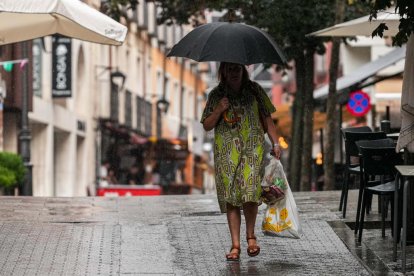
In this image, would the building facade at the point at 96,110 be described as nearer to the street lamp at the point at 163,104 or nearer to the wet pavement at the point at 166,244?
the street lamp at the point at 163,104

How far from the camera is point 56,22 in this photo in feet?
47.4

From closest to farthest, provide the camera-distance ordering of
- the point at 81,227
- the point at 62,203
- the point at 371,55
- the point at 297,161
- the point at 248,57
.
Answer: the point at 248,57, the point at 81,227, the point at 62,203, the point at 297,161, the point at 371,55

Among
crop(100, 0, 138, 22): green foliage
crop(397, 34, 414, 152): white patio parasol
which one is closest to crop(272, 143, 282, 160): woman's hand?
crop(397, 34, 414, 152): white patio parasol

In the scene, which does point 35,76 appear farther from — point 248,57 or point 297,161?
point 248,57

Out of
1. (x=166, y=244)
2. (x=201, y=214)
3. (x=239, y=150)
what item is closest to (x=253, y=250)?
(x=239, y=150)

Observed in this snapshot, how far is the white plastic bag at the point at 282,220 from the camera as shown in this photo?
11.5m

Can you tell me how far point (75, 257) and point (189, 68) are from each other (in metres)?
56.0

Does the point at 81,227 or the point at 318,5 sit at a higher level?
the point at 318,5

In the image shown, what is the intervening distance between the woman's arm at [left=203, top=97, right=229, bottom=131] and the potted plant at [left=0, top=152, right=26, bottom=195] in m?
11.7

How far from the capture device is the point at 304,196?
56.7ft

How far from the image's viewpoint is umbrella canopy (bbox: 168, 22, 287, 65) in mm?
10992

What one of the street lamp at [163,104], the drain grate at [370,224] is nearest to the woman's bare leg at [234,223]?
the drain grate at [370,224]

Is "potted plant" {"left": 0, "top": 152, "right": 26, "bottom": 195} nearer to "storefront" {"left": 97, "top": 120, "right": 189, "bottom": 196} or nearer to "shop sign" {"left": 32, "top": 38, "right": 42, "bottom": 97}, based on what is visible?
"shop sign" {"left": 32, "top": 38, "right": 42, "bottom": 97}

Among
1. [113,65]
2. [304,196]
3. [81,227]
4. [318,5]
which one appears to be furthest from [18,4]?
[113,65]
